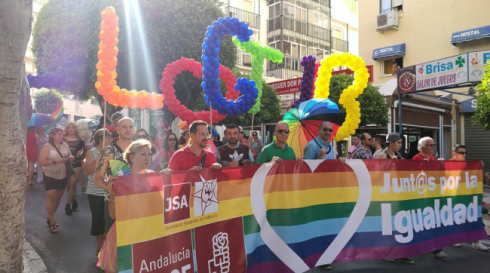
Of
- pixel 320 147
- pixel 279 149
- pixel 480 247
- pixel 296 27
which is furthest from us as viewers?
pixel 296 27

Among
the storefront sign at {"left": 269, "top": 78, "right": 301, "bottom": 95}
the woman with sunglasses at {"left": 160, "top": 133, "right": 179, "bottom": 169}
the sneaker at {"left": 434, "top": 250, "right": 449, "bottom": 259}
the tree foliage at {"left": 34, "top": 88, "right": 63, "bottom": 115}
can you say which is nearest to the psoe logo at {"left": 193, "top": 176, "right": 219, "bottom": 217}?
the sneaker at {"left": 434, "top": 250, "right": 449, "bottom": 259}

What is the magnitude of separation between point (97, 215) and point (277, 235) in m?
2.30

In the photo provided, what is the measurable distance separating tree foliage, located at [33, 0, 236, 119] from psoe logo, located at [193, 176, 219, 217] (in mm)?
10723

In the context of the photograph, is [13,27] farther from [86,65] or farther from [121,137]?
[86,65]

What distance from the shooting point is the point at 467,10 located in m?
17.2

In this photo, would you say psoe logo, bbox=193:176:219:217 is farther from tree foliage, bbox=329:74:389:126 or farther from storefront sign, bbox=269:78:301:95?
storefront sign, bbox=269:78:301:95

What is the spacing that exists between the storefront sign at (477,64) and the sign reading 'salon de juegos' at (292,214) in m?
3.62

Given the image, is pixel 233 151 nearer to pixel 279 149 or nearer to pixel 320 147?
pixel 279 149

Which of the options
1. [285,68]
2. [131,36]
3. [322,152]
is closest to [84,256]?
[322,152]

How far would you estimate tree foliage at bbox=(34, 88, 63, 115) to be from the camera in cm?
2712

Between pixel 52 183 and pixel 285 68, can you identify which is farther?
pixel 285 68

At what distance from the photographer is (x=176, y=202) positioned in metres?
3.20

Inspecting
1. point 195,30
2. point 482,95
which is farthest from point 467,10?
point 195,30

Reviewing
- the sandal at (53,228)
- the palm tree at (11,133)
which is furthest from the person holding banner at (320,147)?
the sandal at (53,228)
